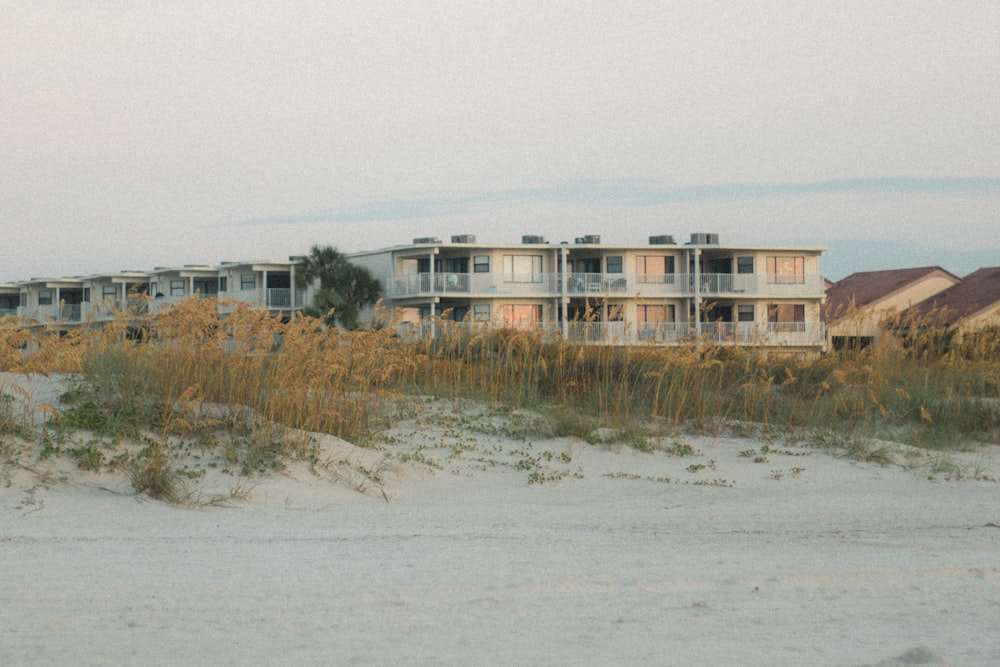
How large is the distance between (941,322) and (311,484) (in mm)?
12818

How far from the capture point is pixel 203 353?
1205cm

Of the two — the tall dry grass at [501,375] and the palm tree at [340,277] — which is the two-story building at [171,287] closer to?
the palm tree at [340,277]

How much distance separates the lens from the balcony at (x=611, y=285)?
65000 millimetres

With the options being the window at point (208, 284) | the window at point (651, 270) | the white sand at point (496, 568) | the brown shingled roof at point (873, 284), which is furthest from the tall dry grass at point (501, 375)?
the window at point (208, 284)

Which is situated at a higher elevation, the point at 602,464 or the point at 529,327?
the point at 529,327

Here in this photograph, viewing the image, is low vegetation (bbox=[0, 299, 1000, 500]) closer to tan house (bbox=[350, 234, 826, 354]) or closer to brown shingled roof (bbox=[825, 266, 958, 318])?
tan house (bbox=[350, 234, 826, 354])

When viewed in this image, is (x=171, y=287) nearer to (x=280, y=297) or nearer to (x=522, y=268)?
(x=280, y=297)

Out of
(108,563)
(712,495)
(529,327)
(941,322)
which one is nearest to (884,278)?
(941,322)

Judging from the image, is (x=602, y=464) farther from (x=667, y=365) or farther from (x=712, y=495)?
(x=667, y=365)

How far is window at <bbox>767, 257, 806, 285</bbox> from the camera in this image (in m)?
69.2

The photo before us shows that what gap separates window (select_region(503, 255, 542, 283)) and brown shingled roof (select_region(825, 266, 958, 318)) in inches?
687

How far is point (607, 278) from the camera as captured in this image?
67.3 m

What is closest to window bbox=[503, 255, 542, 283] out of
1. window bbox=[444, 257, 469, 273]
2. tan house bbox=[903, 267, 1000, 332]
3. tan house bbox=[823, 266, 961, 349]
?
window bbox=[444, 257, 469, 273]

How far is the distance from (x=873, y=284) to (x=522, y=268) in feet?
81.3
